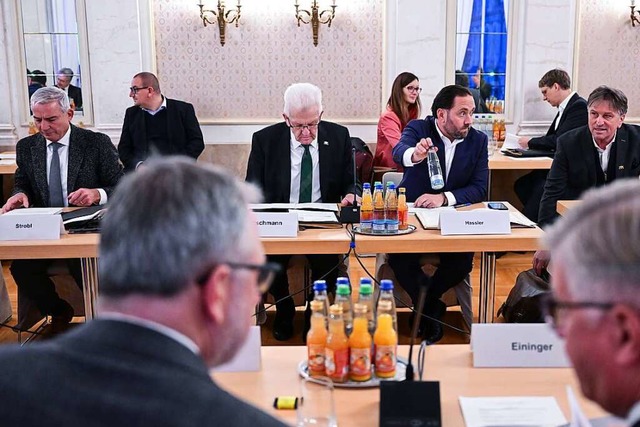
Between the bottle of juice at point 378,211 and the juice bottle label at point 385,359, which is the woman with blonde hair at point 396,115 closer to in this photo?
the bottle of juice at point 378,211

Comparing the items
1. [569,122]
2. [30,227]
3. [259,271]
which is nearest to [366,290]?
[259,271]

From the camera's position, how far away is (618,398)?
3.02 feet

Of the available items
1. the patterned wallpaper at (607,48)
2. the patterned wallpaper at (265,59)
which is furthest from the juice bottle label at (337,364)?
the patterned wallpaper at (607,48)

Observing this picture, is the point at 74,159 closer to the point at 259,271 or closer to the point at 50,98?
the point at 50,98

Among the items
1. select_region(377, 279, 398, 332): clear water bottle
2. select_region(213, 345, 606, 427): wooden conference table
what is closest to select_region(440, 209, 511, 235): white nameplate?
select_region(213, 345, 606, 427): wooden conference table

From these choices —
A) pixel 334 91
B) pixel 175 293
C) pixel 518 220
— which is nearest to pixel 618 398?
pixel 175 293

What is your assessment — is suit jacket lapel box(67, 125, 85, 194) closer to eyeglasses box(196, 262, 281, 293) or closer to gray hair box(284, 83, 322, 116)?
gray hair box(284, 83, 322, 116)

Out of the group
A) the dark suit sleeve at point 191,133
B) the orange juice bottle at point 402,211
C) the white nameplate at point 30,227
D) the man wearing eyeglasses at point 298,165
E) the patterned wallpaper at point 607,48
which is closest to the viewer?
the white nameplate at point 30,227

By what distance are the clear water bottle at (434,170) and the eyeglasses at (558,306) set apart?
7.70 ft

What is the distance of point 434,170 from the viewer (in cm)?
345

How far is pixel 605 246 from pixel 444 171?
9.09ft

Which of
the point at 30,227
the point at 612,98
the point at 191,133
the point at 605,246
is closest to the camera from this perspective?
the point at 605,246

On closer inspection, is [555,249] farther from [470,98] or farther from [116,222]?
[470,98]

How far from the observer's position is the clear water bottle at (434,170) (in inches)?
133
